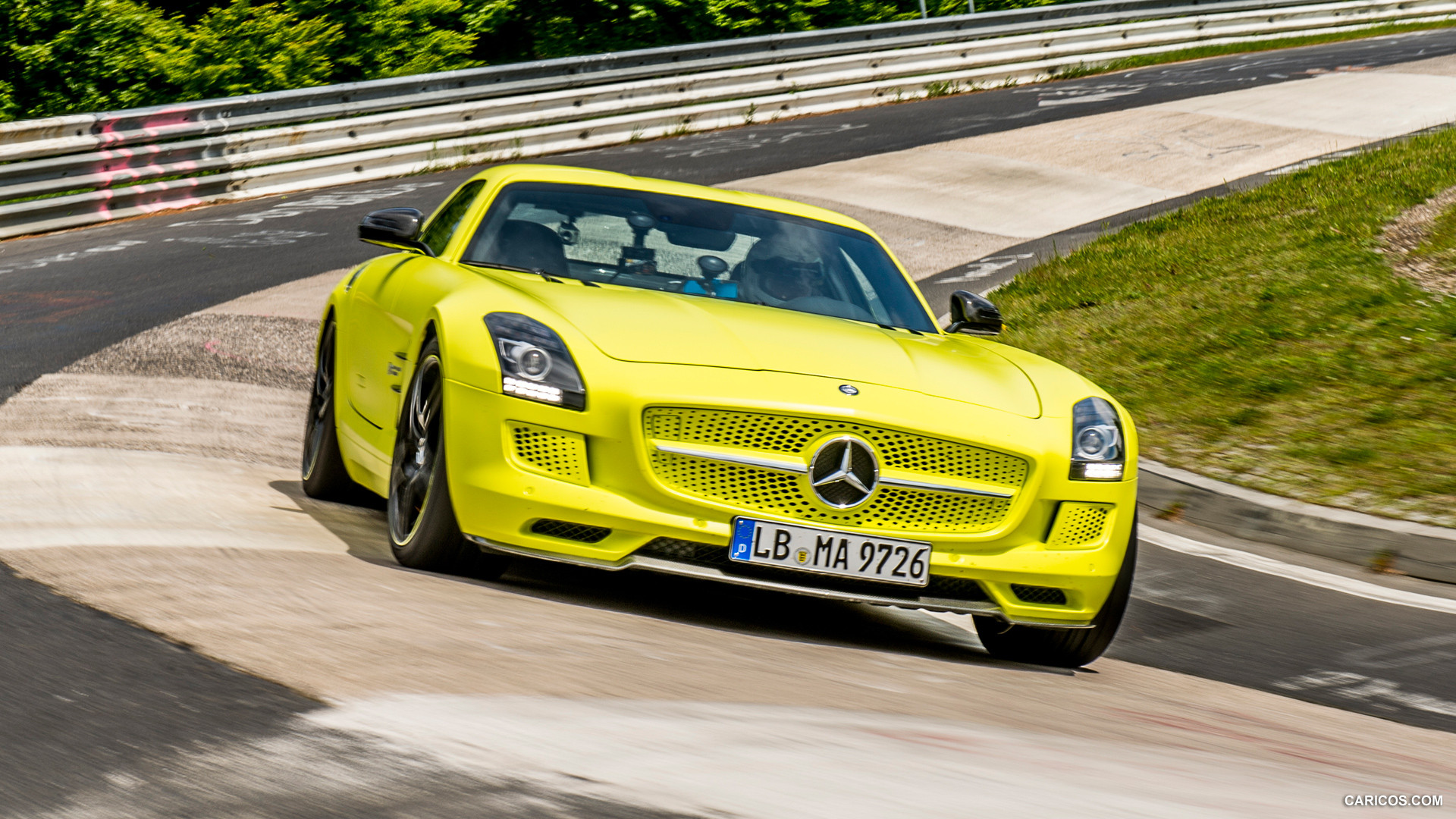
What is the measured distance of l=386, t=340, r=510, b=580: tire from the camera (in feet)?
15.9

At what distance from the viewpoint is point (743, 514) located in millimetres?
4676

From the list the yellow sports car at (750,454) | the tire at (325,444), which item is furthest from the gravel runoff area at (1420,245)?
the tire at (325,444)

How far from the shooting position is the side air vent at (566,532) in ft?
15.5

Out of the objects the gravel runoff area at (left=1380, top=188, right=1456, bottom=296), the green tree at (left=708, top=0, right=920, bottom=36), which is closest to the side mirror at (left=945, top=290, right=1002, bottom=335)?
the gravel runoff area at (left=1380, top=188, right=1456, bottom=296)

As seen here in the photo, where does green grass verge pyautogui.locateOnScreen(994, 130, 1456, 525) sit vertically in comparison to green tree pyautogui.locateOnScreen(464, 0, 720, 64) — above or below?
below

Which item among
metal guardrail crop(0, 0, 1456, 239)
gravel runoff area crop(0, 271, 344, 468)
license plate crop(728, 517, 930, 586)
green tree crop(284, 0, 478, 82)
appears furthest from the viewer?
green tree crop(284, 0, 478, 82)

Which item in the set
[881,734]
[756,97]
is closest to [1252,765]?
[881,734]

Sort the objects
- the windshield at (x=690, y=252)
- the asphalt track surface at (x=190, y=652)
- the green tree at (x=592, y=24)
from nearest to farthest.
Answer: the asphalt track surface at (x=190, y=652), the windshield at (x=690, y=252), the green tree at (x=592, y=24)

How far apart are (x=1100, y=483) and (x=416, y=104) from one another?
644 inches

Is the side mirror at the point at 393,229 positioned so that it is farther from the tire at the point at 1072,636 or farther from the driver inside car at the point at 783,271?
the tire at the point at 1072,636

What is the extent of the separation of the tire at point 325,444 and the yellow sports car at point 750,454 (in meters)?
0.74

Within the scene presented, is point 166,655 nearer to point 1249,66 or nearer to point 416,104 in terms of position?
point 416,104

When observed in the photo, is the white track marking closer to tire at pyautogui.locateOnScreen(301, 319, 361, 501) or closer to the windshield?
the windshield

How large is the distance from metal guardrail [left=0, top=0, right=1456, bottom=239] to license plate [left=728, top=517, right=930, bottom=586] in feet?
42.3
